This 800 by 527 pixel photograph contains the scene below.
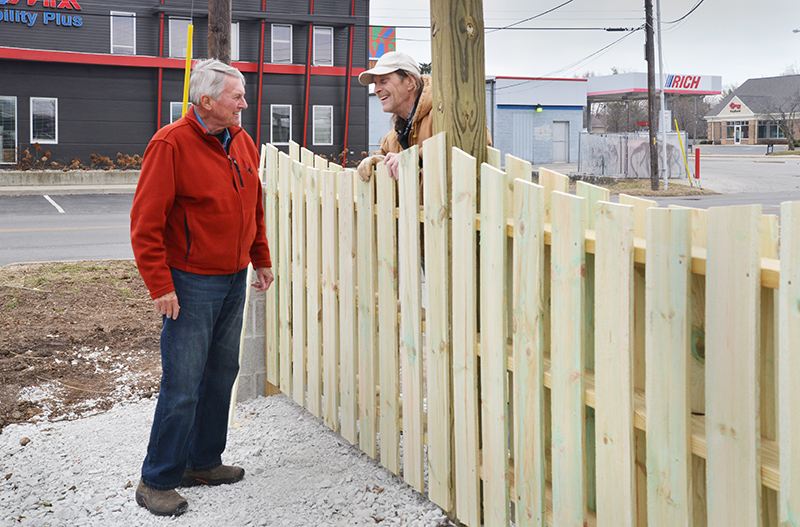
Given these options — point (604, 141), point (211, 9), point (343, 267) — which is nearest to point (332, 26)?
point (604, 141)

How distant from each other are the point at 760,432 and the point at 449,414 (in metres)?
1.62

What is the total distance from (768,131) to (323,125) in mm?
72285

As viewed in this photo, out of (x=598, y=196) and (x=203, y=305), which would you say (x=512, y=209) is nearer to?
(x=598, y=196)

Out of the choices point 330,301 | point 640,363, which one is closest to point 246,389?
point 330,301

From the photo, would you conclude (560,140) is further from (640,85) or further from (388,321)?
(388,321)

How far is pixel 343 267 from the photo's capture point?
4.28 metres

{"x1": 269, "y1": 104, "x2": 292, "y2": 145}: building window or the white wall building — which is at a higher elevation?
the white wall building

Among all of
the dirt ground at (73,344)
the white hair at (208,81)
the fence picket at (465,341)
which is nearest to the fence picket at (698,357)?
the fence picket at (465,341)

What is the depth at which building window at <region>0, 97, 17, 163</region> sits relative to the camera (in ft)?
86.0

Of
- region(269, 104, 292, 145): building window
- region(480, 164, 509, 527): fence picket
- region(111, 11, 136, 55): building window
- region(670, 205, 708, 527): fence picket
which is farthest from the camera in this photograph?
region(269, 104, 292, 145): building window

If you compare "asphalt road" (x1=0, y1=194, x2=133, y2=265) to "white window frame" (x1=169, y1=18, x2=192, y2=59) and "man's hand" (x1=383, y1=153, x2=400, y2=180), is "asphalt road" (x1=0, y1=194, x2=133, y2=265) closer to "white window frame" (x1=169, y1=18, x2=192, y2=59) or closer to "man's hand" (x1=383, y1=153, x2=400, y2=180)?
"white window frame" (x1=169, y1=18, x2=192, y2=59)

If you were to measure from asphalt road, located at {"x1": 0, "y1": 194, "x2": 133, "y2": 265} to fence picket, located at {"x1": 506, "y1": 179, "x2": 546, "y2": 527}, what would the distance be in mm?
10154

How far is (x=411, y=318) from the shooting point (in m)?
3.67

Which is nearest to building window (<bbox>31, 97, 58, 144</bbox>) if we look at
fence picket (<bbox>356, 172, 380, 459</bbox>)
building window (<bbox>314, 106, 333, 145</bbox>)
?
building window (<bbox>314, 106, 333, 145</bbox>)
